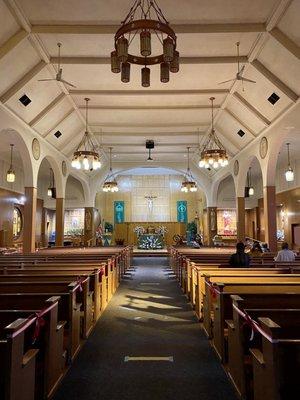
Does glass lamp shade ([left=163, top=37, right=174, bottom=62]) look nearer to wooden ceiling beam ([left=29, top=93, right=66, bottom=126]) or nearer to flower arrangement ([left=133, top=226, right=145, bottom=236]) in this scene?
wooden ceiling beam ([left=29, top=93, right=66, bottom=126])

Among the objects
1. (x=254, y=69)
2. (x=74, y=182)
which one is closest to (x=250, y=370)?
(x=254, y=69)

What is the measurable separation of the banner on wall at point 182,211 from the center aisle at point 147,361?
56.4 ft

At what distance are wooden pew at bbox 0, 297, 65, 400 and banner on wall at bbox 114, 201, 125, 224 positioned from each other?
66.5 feet

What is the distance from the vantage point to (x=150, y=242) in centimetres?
1970

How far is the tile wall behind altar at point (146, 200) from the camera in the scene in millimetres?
23797

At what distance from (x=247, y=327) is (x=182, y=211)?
2081 centimetres

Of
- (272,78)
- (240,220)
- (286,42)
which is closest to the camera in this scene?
(286,42)

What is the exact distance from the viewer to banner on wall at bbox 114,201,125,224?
23.7m

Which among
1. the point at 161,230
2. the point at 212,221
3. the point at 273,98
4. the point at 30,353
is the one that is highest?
the point at 273,98

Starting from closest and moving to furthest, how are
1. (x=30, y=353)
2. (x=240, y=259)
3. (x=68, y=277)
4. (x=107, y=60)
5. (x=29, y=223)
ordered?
1. (x=30, y=353)
2. (x=68, y=277)
3. (x=240, y=259)
4. (x=107, y=60)
5. (x=29, y=223)

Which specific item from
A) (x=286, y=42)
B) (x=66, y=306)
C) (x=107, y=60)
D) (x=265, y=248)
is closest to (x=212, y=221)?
(x=265, y=248)

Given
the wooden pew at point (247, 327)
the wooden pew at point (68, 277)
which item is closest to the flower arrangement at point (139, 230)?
the wooden pew at point (68, 277)

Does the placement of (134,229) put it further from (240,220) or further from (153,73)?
(153,73)

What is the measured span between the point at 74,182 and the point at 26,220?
976cm
